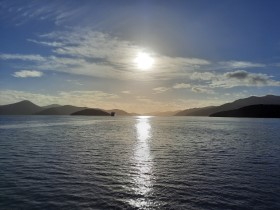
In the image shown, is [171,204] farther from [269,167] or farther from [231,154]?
[231,154]

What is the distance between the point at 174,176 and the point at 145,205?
12.6 metres

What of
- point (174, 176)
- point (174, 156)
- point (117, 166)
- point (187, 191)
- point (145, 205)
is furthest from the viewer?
point (174, 156)

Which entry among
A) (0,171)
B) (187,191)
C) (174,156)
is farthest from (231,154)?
(0,171)

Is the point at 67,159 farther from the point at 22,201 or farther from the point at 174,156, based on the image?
the point at 22,201

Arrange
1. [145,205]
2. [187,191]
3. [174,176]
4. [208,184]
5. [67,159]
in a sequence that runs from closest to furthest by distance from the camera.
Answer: [145,205]
[187,191]
[208,184]
[174,176]
[67,159]

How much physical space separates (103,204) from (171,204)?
6.26 metres

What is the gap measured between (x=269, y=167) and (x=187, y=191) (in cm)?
2048

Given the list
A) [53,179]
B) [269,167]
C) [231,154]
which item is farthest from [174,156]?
[53,179]

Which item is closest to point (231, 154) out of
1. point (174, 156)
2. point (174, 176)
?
point (174, 156)

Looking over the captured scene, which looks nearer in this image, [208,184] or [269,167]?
[208,184]

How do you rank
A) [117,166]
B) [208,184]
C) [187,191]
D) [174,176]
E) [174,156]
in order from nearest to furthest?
[187,191]
[208,184]
[174,176]
[117,166]
[174,156]

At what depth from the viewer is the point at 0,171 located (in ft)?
131

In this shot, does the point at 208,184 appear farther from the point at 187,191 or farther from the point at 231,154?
the point at 231,154

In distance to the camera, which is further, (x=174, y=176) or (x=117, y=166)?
(x=117, y=166)
